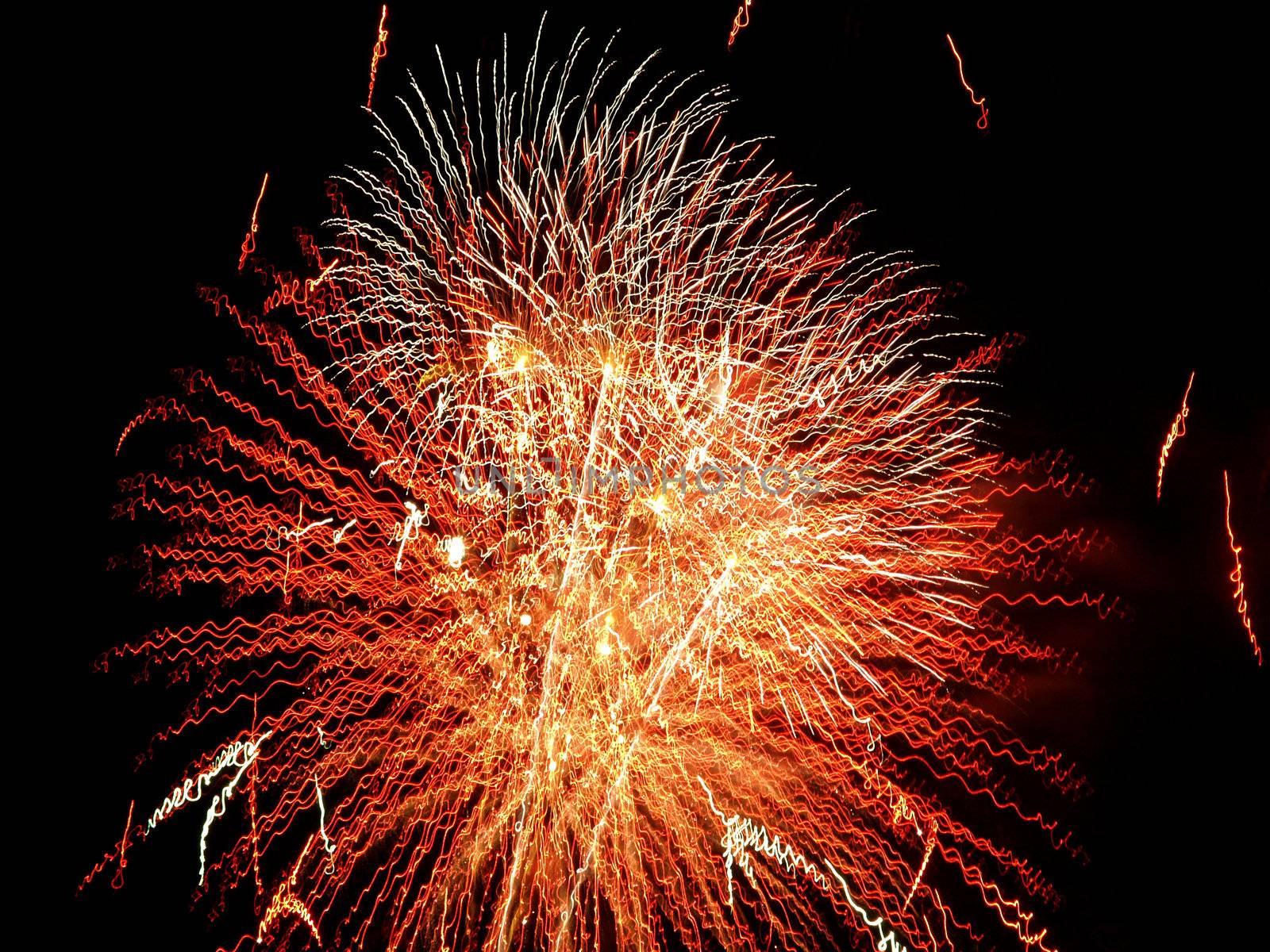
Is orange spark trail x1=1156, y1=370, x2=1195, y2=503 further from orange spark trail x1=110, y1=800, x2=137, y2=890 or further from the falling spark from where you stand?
orange spark trail x1=110, y1=800, x2=137, y2=890

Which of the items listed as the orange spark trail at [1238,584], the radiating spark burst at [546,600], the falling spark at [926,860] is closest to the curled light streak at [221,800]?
the radiating spark burst at [546,600]

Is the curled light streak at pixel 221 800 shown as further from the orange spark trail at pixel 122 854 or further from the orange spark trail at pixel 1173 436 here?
the orange spark trail at pixel 1173 436

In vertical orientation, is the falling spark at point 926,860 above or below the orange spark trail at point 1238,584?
below

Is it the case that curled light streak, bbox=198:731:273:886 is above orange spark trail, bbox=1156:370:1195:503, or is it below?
below

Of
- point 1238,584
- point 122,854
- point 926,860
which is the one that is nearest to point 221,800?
point 122,854

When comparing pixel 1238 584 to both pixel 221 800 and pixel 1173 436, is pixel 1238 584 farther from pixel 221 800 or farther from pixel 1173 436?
pixel 221 800

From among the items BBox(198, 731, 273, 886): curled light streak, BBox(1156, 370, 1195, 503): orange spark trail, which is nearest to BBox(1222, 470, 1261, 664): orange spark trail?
BBox(1156, 370, 1195, 503): orange spark trail
